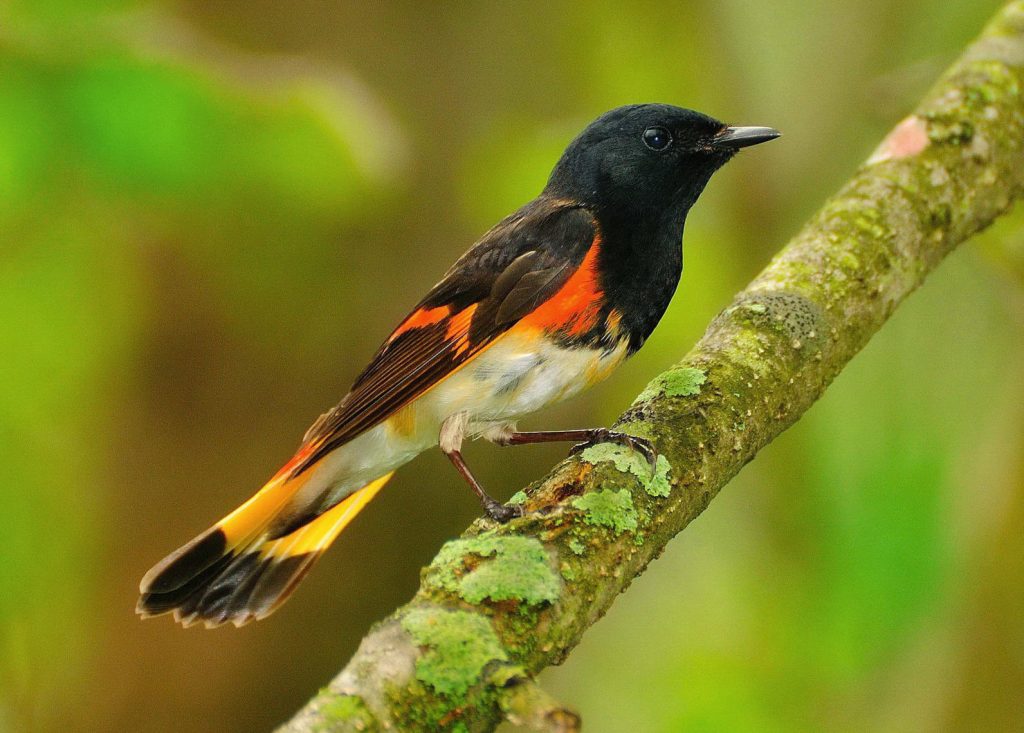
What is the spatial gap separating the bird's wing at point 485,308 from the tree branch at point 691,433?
0.40m

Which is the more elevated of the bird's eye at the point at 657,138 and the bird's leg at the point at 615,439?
the bird's eye at the point at 657,138

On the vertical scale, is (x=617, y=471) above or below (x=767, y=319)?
below

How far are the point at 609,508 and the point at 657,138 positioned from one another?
151 cm

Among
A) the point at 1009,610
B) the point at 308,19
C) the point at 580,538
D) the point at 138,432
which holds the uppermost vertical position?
the point at 308,19

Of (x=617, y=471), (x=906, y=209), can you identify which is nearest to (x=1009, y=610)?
(x=906, y=209)

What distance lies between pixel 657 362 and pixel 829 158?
3.99 feet

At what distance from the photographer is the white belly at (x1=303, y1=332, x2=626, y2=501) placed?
2.69 metres

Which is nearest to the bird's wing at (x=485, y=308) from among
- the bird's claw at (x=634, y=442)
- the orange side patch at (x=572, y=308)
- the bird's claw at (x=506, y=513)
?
the orange side patch at (x=572, y=308)

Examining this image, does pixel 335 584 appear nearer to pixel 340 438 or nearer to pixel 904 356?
pixel 340 438

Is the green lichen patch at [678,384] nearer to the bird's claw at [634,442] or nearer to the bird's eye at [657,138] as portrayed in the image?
the bird's claw at [634,442]

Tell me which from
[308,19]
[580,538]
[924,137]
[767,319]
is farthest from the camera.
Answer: [308,19]

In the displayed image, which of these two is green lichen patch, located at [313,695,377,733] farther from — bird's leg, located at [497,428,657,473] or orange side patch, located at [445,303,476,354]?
orange side patch, located at [445,303,476,354]

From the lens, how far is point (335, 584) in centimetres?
357

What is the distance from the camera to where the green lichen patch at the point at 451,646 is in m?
1.39
